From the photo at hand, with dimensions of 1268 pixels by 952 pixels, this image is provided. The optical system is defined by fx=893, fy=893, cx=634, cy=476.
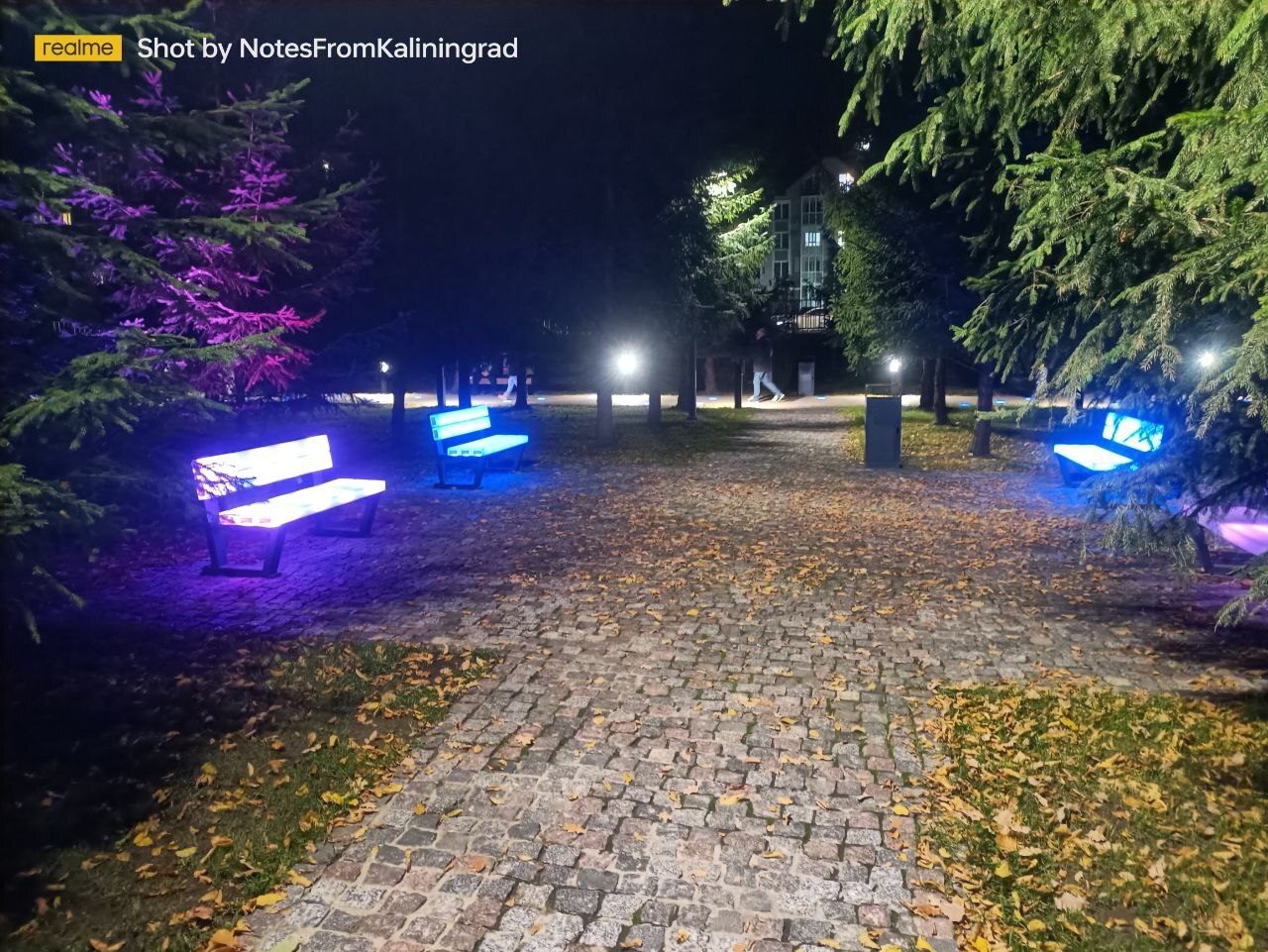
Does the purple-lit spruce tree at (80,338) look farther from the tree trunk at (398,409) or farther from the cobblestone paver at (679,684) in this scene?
the tree trunk at (398,409)

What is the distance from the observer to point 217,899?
3.48m

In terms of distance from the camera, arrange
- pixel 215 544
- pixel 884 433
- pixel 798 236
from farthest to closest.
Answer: pixel 798 236 → pixel 884 433 → pixel 215 544

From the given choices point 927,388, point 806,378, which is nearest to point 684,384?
point 927,388

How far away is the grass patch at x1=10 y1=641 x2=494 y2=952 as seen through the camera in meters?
3.39

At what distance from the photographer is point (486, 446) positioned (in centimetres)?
1460

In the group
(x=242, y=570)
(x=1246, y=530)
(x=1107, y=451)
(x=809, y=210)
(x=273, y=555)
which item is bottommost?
(x=242, y=570)

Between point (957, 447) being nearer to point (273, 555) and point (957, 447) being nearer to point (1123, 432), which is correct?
point (1123, 432)

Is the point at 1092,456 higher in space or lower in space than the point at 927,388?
lower

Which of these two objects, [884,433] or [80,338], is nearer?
[80,338]

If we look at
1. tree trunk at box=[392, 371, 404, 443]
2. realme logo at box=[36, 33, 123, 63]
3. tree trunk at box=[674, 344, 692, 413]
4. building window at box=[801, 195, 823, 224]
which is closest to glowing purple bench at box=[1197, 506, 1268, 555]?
realme logo at box=[36, 33, 123, 63]

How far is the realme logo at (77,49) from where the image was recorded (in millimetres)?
5223

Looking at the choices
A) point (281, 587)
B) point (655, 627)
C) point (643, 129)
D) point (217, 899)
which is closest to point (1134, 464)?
point (655, 627)

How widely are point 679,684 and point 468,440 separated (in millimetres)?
9985

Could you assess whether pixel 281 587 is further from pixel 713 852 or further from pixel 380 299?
pixel 380 299
